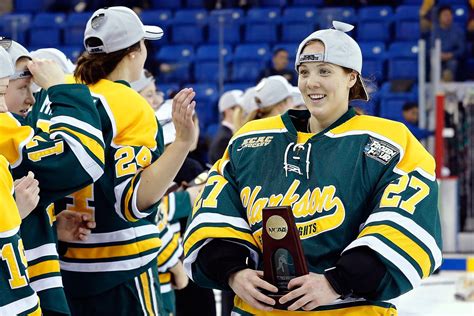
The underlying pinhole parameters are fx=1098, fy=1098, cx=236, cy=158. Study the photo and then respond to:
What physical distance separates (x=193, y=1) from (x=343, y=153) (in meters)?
11.2

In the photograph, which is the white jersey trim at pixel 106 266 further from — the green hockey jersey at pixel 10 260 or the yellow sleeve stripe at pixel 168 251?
the yellow sleeve stripe at pixel 168 251

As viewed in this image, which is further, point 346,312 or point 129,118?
point 129,118

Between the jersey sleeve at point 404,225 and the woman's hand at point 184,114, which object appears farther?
Answer: the woman's hand at point 184,114

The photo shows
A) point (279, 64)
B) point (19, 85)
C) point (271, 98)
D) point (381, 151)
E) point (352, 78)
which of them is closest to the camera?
point (381, 151)

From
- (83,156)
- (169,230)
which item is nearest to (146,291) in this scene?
(83,156)

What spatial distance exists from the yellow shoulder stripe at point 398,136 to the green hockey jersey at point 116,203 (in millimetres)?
844

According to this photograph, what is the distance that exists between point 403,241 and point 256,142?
1.79 feet

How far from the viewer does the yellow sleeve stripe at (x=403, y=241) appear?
2859mm

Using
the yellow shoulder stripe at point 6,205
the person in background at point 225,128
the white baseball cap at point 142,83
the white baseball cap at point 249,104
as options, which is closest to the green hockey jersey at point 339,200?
the yellow shoulder stripe at point 6,205

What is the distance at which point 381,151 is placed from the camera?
2.96m

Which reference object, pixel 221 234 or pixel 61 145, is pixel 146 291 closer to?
pixel 61 145

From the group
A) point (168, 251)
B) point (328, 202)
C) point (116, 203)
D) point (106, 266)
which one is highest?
point (328, 202)

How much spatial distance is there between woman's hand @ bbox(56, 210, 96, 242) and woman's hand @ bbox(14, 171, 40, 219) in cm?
57

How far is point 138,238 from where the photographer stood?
3797 millimetres
